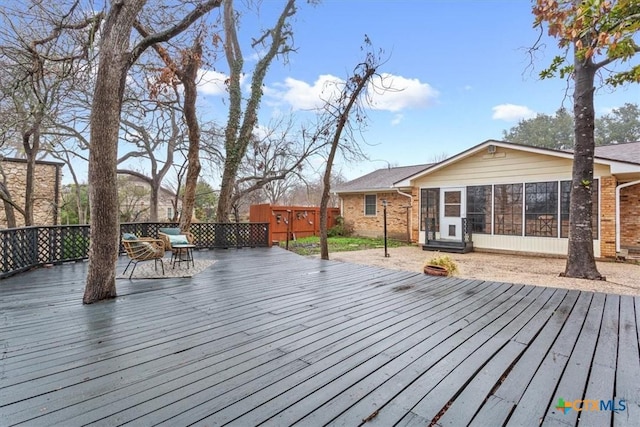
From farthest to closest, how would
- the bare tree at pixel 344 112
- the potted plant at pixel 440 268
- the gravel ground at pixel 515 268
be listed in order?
the bare tree at pixel 344 112
the gravel ground at pixel 515 268
the potted plant at pixel 440 268

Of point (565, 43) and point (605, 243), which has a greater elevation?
point (565, 43)

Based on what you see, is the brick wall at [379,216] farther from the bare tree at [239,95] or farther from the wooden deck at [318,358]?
the wooden deck at [318,358]

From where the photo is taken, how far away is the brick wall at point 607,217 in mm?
8586

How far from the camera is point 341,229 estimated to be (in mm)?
15750

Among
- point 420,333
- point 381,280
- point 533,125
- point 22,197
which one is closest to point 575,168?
point 381,280

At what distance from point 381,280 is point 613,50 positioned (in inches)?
150

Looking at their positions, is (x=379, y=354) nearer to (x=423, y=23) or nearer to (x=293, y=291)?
(x=293, y=291)

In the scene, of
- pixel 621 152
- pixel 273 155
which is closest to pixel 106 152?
pixel 273 155

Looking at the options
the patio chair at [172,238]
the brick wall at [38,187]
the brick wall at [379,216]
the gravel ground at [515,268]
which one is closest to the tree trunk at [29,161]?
the brick wall at [38,187]

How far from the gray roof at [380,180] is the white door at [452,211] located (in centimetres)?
271

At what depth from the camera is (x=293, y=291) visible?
14.2 feet

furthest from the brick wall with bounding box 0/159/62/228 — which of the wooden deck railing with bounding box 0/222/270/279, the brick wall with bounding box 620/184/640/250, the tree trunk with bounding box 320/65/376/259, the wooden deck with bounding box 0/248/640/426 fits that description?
the brick wall with bounding box 620/184/640/250

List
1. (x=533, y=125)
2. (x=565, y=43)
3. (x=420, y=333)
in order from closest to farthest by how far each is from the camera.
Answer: (x=420, y=333)
(x=565, y=43)
(x=533, y=125)

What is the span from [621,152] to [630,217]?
2.33 meters
